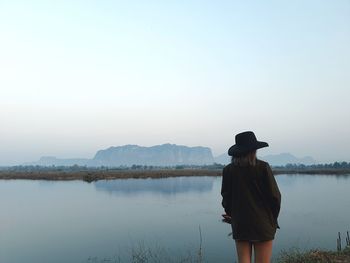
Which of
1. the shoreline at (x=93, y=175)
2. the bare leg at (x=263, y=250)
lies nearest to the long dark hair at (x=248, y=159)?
the bare leg at (x=263, y=250)

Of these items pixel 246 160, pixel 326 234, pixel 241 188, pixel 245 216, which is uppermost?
pixel 246 160

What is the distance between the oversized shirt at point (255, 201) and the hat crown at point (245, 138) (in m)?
0.19

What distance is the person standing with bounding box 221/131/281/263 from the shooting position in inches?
127

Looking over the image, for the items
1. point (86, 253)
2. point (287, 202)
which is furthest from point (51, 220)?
point (287, 202)

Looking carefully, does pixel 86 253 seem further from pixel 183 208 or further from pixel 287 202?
pixel 287 202

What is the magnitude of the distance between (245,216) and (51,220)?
17808 mm

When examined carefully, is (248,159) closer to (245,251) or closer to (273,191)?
(273,191)

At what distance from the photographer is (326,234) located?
1509 centimetres

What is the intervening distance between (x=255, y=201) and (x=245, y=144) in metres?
0.49

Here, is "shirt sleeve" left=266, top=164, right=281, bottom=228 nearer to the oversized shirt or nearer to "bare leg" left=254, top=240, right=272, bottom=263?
the oversized shirt

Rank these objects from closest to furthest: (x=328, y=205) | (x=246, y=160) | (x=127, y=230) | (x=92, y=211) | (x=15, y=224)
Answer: (x=246, y=160)
(x=127, y=230)
(x=15, y=224)
(x=92, y=211)
(x=328, y=205)

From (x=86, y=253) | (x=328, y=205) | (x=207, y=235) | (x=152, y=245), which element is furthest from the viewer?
(x=328, y=205)

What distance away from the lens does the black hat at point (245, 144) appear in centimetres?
321

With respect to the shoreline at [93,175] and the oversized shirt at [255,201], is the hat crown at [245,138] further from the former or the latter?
the shoreline at [93,175]
